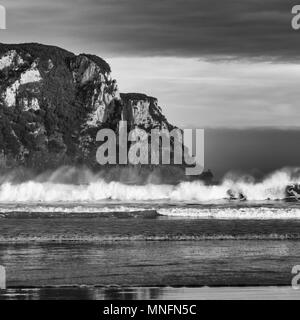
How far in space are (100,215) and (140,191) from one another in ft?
101

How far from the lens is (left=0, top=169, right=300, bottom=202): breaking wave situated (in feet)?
257

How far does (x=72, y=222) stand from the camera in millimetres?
51188

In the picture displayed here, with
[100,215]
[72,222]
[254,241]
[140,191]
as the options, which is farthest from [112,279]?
[140,191]

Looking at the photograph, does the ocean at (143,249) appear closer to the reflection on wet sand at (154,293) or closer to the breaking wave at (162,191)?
the reflection on wet sand at (154,293)

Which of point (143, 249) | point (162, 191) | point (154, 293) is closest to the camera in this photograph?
point (154, 293)

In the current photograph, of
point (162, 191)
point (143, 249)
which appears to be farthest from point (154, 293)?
point (162, 191)

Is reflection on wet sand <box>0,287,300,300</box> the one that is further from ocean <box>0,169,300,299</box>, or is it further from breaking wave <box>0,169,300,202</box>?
breaking wave <box>0,169,300,202</box>

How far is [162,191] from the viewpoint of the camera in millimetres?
87438

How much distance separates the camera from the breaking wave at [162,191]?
78.3 meters

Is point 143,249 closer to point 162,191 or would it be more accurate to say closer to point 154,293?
point 154,293

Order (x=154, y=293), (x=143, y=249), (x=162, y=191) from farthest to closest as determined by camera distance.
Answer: (x=162, y=191), (x=143, y=249), (x=154, y=293)
